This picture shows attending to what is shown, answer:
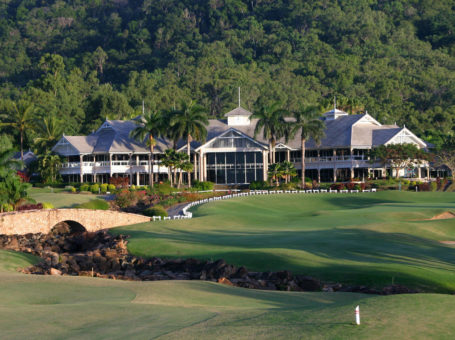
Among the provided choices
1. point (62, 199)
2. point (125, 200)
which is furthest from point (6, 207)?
point (125, 200)

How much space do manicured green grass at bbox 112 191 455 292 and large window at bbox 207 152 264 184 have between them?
1113 inches

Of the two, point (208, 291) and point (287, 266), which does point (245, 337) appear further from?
point (287, 266)

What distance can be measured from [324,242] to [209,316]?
18317 mm

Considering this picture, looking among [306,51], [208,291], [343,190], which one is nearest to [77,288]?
[208,291]

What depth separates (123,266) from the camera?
33.3 m

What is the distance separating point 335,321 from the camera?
1467 centimetres

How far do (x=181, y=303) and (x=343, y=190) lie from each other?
54279mm

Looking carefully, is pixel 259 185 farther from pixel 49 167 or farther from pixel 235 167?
pixel 49 167

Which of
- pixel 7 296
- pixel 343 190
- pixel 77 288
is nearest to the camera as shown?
pixel 7 296

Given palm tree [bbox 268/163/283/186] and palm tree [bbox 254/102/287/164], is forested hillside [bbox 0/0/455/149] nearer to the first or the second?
palm tree [bbox 254/102/287/164]

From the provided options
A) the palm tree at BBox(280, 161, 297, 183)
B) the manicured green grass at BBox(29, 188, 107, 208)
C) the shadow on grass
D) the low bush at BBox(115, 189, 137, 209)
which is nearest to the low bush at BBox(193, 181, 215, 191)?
the palm tree at BBox(280, 161, 297, 183)

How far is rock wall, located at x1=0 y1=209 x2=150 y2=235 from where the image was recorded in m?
42.2

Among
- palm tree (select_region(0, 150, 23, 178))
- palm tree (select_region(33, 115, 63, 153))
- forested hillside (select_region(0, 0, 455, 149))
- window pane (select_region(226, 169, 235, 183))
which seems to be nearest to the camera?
palm tree (select_region(0, 150, 23, 178))

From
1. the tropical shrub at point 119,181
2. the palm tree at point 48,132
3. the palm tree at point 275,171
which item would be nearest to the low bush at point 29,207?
the tropical shrub at point 119,181
